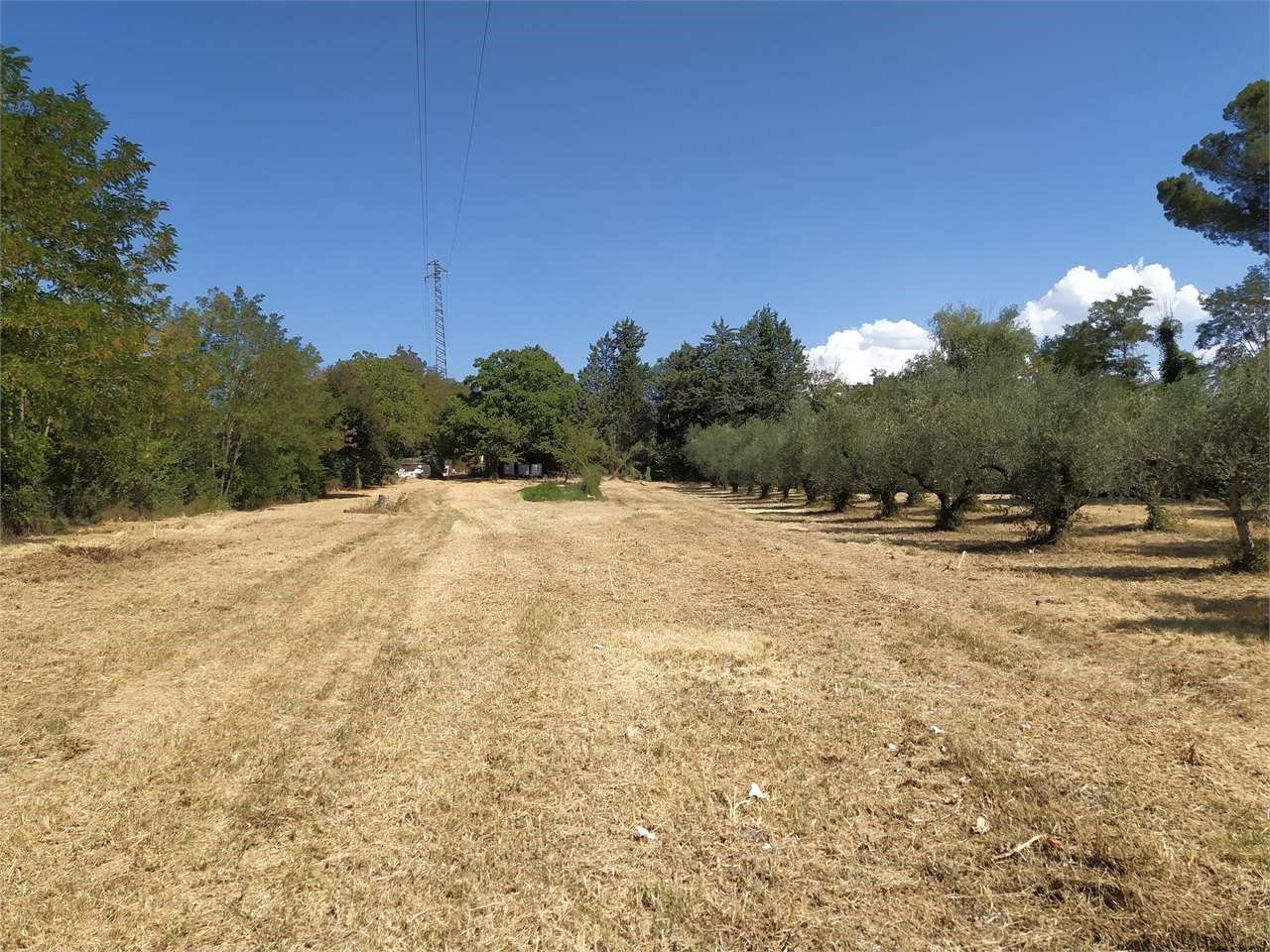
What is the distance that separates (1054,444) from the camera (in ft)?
49.2

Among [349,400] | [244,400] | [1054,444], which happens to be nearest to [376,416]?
[349,400]

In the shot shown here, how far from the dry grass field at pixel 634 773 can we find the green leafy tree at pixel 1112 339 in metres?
42.7

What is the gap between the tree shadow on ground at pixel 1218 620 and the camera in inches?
309

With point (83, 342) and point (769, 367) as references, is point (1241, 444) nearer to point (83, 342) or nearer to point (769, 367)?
point (83, 342)

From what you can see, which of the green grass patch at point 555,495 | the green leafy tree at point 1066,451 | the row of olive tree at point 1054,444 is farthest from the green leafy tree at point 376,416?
the green leafy tree at point 1066,451

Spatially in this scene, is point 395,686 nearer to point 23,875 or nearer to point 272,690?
point 272,690

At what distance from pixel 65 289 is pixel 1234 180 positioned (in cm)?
3649

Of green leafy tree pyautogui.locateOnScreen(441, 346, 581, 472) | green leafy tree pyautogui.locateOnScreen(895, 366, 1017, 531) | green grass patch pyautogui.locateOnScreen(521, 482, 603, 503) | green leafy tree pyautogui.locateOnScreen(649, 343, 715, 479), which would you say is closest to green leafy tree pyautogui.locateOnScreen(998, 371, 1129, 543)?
green leafy tree pyautogui.locateOnScreen(895, 366, 1017, 531)

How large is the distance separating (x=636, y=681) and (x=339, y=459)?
1728 inches

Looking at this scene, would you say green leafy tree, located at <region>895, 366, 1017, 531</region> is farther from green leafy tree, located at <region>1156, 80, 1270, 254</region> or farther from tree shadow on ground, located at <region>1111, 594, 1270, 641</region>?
green leafy tree, located at <region>1156, 80, 1270, 254</region>

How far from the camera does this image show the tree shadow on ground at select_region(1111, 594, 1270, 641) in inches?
309

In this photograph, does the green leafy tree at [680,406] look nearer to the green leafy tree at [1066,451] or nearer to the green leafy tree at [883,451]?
the green leafy tree at [883,451]

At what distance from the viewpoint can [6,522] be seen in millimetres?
16984

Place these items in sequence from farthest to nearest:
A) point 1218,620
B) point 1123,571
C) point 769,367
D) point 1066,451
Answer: point 769,367, point 1066,451, point 1123,571, point 1218,620
